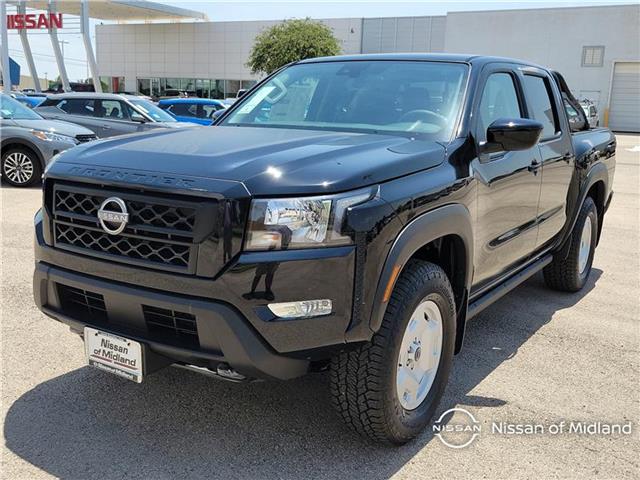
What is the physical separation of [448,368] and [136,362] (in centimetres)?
155

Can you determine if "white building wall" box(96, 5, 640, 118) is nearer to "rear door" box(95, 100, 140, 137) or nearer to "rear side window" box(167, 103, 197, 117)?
"rear side window" box(167, 103, 197, 117)

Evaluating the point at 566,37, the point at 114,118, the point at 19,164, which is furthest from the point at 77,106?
the point at 566,37

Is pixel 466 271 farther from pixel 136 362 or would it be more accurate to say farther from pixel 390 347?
pixel 136 362

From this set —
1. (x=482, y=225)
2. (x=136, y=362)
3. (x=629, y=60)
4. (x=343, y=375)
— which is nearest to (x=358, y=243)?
(x=343, y=375)

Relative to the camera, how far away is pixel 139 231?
2.66 meters

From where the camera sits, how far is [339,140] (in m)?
3.23

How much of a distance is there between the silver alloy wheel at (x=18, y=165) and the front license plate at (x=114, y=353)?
8954 mm

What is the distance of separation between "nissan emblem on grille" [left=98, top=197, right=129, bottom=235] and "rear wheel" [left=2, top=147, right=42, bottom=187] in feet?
29.6

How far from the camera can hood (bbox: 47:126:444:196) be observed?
2.59m

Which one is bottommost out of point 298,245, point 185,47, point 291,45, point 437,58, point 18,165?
point 18,165

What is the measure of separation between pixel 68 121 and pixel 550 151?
38.0 ft

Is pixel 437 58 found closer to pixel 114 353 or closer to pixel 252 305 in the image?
pixel 252 305

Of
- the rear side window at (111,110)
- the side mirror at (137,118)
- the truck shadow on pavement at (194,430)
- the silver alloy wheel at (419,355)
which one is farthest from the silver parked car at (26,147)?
the silver alloy wheel at (419,355)

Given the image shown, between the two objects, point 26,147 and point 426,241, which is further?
point 26,147
